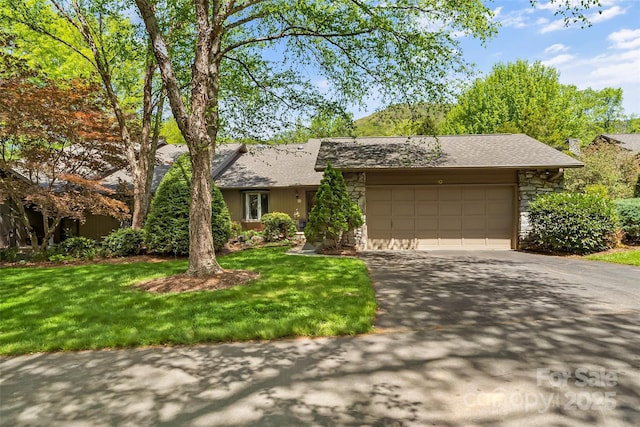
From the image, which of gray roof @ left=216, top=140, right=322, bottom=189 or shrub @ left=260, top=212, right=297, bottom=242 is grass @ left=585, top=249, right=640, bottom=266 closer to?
shrub @ left=260, top=212, right=297, bottom=242

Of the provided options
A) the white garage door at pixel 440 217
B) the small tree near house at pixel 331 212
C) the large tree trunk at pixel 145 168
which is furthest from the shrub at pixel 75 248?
the white garage door at pixel 440 217

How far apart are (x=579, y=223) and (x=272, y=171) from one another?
14084mm

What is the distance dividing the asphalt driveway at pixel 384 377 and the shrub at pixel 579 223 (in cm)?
614

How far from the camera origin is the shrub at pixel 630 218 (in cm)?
1146

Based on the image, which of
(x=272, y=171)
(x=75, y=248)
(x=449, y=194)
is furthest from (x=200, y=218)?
(x=272, y=171)

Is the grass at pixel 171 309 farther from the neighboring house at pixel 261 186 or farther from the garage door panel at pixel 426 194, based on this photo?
the neighboring house at pixel 261 186

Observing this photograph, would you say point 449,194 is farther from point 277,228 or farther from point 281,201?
point 281,201

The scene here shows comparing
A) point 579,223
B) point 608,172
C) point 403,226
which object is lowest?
point 403,226

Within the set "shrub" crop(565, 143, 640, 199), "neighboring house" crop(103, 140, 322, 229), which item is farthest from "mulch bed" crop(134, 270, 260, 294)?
"shrub" crop(565, 143, 640, 199)

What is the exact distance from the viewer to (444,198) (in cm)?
1309

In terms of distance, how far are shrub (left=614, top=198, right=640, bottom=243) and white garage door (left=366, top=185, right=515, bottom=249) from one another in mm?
3103

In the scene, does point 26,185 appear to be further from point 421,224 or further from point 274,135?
point 421,224

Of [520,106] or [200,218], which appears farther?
[520,106]

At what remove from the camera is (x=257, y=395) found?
323cm
